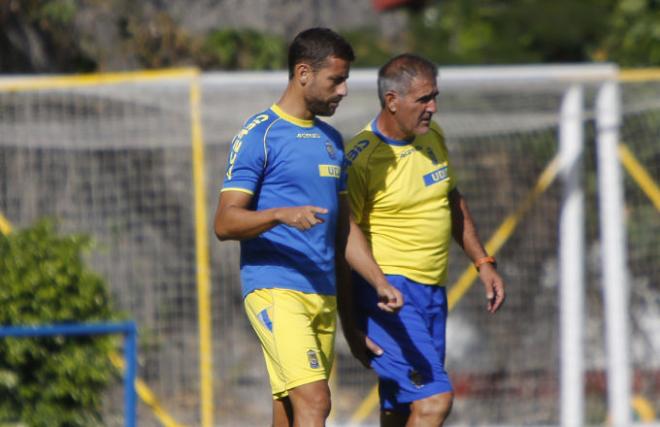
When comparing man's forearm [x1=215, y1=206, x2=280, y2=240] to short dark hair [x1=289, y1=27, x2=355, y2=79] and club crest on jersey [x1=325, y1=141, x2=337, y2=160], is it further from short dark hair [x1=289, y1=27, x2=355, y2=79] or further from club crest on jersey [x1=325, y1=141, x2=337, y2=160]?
short dark hair [x1=289, y1=27, x2=355, y2=79]

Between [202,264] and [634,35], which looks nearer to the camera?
[202,264]

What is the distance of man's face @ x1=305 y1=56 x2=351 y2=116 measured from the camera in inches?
205

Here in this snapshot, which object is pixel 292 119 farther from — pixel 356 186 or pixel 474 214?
pixel 474 214

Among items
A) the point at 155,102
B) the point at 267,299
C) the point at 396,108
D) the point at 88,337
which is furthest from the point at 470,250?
the point at 155,102

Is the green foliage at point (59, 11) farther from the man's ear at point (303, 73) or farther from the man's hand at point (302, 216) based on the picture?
the man's hand at point (302, 216)

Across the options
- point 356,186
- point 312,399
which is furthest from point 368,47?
point 312,399

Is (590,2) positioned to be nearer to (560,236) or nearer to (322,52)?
(560,236)

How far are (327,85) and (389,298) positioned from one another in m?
0.93

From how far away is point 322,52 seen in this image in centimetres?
522

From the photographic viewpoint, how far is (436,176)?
5.89m

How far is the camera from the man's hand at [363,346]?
5.84 meters

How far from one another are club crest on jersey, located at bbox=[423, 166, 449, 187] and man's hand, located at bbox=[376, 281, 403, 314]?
77 cm

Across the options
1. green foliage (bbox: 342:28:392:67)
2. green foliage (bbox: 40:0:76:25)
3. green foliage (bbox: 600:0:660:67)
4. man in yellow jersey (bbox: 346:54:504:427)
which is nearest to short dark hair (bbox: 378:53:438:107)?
man in yellow jersey (bbox: 346:54:504:427)

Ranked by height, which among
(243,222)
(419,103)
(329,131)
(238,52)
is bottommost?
(243,222)
